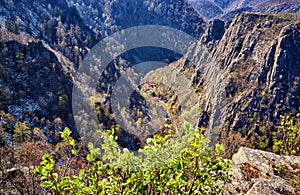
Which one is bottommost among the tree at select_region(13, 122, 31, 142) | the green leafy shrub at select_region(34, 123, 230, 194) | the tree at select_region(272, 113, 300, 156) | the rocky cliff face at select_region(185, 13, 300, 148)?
the green leafy shrub at select_region(34, 123, 230, 194)

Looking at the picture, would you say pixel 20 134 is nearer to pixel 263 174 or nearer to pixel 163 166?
pixel 263 174

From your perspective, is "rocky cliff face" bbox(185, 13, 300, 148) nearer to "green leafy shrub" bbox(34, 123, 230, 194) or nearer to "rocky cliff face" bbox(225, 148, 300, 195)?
"rocky cliff face" bbox(225, 148, 300, 195)

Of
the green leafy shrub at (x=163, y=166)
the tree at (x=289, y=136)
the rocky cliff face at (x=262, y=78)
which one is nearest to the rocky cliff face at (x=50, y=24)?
the rocky cliff face at (x=262, y=78)

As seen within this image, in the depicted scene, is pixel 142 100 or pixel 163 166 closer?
pixel 163 166

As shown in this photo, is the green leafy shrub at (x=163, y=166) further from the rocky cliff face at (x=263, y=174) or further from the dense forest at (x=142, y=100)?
the rocky cliff face at (x=263, y=174)

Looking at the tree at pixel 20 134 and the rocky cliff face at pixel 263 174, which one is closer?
the rocky cliff face at pixel 263 174

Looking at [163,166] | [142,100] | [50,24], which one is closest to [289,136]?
[163,166]

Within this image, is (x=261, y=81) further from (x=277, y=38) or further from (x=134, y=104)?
(x=134, y=104)

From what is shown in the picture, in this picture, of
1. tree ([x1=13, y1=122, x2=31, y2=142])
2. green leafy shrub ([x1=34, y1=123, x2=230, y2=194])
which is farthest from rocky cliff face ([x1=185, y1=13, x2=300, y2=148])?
green leafy shrub ([x1=34, y1=123, x2=230, y2=194])

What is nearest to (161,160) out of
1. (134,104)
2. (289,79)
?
(134,104)

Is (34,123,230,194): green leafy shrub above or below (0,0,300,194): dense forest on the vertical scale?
below

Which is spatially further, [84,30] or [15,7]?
[84,30]
